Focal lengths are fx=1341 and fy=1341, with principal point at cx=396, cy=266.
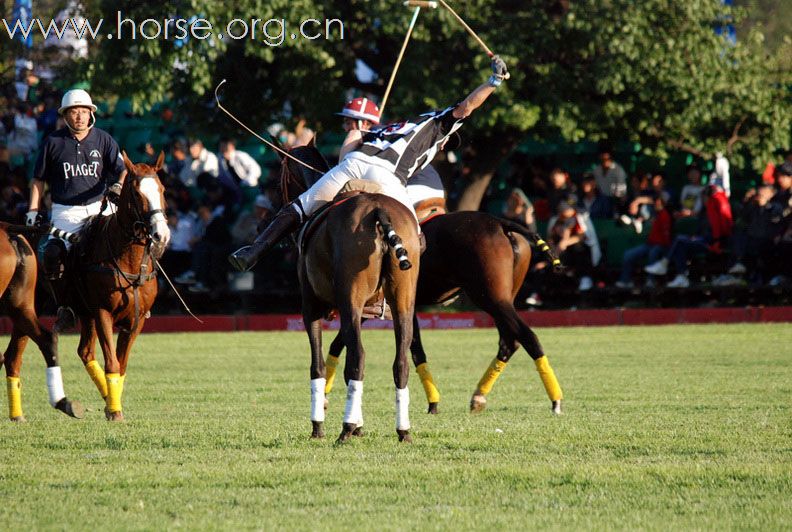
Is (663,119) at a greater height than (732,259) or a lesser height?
greater

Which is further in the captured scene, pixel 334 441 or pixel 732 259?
pixel 732 259

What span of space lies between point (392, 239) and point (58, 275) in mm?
3362

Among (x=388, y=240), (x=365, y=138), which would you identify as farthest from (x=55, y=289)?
(x=388, y=240)

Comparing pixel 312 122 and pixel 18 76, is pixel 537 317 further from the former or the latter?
pixel 18 76

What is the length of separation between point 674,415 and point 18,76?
18599 millimetres

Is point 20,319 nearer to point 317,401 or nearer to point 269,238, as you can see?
point 269,238

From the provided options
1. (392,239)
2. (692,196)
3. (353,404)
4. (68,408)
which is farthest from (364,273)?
(692,196)

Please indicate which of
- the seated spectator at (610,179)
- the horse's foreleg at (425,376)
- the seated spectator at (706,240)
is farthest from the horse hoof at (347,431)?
the seated spectator at (610,179)

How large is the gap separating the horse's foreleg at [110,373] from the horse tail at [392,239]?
258cm

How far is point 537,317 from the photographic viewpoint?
18.9 meters

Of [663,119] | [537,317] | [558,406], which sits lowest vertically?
[537,317]

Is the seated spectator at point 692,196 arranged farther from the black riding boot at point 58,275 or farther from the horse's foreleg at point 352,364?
the horse's foreleg at point 352,364

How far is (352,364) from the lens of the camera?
746cm

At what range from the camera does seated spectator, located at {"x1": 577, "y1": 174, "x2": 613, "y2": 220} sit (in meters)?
19.7
